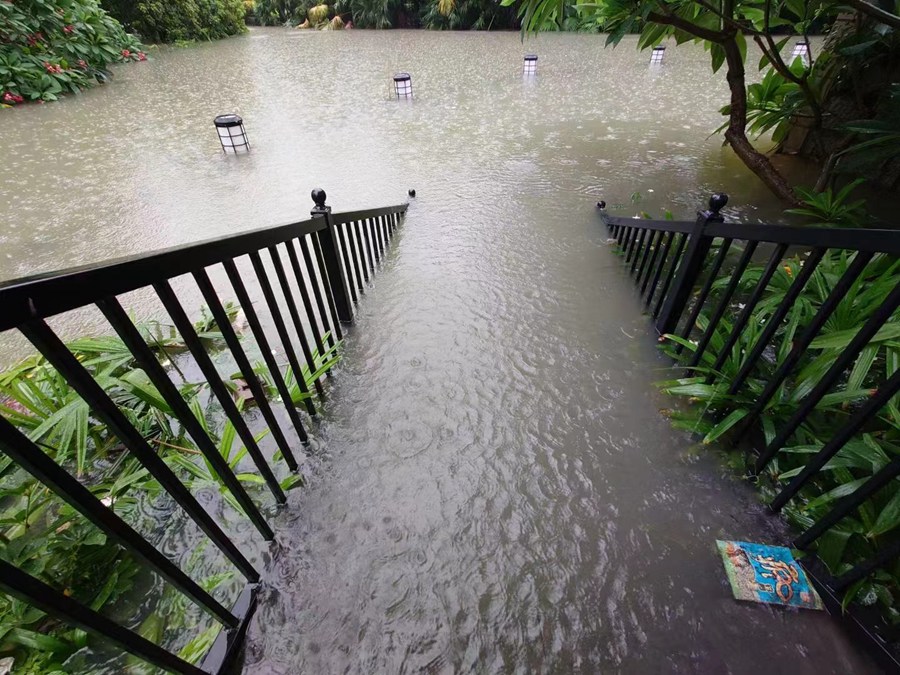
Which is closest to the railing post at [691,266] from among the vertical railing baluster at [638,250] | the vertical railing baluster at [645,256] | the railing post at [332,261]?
the vertical railing baluster at [645,256]

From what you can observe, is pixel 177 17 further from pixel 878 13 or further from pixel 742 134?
pixel 878 13

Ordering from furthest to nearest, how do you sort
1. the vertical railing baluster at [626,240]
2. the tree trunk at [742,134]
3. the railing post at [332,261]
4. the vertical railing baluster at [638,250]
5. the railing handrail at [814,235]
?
the tree trunk at [742,134]
the vertical railing baluster at [626,240]
the vertical railing baluster at [638,250]
the railing post at [332,261]
the railing handrail at [814,235]

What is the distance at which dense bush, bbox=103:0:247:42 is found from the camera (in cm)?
1517

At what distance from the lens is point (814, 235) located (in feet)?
3.74

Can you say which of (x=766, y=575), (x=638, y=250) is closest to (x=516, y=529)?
(x=766, y=575)

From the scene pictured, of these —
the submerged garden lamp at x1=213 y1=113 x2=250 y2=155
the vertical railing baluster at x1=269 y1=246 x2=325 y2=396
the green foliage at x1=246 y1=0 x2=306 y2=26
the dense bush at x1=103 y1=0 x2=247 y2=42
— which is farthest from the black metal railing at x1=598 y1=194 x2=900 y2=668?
the green foliage at x1=246 y1=0 x2=306 y2=26

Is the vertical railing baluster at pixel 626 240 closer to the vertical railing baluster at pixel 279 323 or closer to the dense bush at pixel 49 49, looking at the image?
the vertical railing baluster at pixel 279 323

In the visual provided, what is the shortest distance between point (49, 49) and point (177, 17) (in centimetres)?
1062

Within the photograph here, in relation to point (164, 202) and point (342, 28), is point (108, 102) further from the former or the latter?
point (342, 28)

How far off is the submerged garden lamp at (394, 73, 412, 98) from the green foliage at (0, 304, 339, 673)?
26.8 feet

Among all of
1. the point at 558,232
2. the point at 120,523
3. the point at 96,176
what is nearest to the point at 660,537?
the point at 120,523

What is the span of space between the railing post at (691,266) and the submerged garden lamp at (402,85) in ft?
26.3

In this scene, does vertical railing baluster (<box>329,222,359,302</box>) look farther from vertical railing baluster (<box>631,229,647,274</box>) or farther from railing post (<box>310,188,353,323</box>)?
vertical railing baluster (<box>631,229,647,274</box>)

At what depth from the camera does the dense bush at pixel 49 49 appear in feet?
25.6
